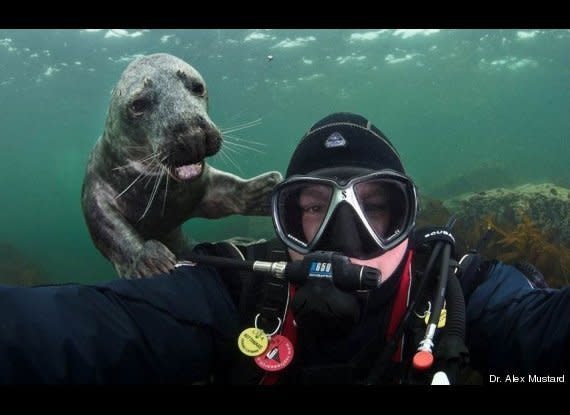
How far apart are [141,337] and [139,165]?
316 cm

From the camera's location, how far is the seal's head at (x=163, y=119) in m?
4.07

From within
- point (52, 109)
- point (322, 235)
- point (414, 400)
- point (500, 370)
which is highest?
point (322, 235)

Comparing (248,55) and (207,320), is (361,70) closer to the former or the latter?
(248,55)

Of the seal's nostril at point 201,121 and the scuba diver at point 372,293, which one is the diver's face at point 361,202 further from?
the seal's nostril at point 201,121

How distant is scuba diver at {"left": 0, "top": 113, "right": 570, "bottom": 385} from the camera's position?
2.10 m

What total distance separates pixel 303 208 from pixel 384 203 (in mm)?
562

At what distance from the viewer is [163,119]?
4293 millimetres

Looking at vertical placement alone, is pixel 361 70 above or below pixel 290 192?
below

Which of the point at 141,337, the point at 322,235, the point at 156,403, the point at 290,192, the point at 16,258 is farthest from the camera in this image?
the point at 16,258

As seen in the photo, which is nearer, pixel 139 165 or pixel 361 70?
pixel 139 165

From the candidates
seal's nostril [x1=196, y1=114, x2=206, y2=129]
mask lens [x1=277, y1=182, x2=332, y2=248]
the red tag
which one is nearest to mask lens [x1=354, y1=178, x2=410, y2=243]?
mask lens [x1=277, y1=182, x2=332, y2=248]

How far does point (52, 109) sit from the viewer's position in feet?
140

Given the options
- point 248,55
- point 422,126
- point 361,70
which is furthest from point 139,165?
point 422,126

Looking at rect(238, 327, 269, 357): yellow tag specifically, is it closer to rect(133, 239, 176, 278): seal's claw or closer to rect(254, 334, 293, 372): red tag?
rect(254, 334, 293, 372): red tag
